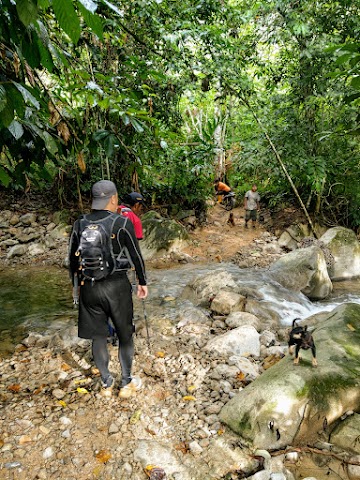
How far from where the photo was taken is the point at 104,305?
2.86 m

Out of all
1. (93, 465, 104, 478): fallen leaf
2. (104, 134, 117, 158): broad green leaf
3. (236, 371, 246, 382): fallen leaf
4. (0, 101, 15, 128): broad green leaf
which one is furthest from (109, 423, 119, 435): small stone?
(0, 101, 15, 128): broad green leaf

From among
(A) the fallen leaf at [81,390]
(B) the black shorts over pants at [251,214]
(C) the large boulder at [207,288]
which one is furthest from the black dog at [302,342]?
(B) the black shorts over pants at [251,214]

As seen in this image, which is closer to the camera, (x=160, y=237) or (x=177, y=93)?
(x=177, y=93)

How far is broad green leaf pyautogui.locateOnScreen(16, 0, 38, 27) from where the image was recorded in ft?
3.34

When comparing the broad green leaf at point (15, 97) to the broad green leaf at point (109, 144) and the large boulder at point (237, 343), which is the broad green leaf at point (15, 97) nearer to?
the broad green leaf at point (109, 144)

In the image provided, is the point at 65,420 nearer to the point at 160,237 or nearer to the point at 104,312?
the point at 104,312

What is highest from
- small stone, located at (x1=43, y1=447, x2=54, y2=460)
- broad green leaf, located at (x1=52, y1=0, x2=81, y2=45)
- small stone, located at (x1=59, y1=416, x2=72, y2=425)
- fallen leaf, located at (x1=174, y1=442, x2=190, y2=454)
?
broad green leaf, located at (x1=52, y1=0, x2=81, y2=45)

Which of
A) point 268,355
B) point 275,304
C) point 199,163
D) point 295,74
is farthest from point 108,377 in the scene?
point 295,74

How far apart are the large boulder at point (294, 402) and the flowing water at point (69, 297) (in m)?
2.35

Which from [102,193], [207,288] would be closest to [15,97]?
[102,193]

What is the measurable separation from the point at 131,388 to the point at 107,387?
0.73ft

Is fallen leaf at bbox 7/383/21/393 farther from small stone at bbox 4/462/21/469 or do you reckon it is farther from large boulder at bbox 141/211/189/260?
large boulder at bbox 141/211/189/260

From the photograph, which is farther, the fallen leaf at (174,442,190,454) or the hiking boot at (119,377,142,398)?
the hiking boot at (119,377,142,398)

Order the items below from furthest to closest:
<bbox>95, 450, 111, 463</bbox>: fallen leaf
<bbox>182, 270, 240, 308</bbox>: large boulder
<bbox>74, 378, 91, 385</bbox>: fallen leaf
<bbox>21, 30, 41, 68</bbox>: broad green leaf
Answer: <bbox>182, 270, 240, 308</bbox>: large boulder < <bbox>74, 378, 91, 385</bbox>: fallen leaf < <bbox>95, 450, 111, 463</bbox>: fallen leaf < <bbox>21, 30, 41, 68</bbox>: broad green leaf
